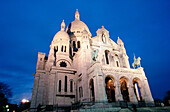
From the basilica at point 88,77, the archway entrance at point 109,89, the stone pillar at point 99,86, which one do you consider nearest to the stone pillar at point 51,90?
the basilica at point 88,77

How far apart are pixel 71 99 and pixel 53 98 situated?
463cm

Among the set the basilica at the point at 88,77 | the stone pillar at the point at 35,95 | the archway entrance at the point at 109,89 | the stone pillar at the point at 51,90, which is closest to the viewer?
the basilica at the point at 88,77

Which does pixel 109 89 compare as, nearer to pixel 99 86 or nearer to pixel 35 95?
pixel 99 86

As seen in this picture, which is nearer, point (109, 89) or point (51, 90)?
point (51, 90)

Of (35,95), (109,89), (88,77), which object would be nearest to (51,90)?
(35,95)

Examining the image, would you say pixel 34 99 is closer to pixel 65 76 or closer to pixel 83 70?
pixel 65 76

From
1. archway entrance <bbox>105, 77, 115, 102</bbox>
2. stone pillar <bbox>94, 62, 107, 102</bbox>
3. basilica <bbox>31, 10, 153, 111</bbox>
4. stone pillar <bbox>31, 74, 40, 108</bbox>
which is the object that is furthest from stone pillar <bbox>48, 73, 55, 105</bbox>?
archway entrance <bbox>105, 77, 115, 102</bbox>

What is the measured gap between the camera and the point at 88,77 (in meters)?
24.8

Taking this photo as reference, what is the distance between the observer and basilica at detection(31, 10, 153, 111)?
22.5 metres

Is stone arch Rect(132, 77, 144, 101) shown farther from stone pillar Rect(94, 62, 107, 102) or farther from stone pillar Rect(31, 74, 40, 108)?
stone pillar Rect(31, 74, 40, 108)

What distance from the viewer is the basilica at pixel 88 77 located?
22531 mm

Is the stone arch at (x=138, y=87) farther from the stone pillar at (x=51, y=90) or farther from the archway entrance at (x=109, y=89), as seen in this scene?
the stone pillar at (x=51, y=90)

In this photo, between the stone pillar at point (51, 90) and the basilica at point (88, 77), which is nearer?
the basilica at point (88, 77)

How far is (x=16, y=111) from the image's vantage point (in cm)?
5253
